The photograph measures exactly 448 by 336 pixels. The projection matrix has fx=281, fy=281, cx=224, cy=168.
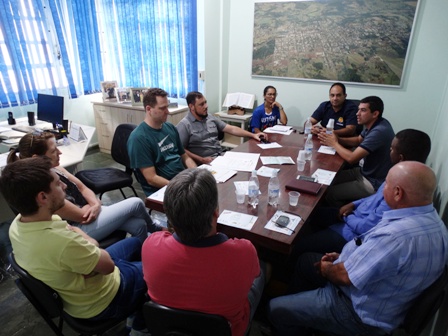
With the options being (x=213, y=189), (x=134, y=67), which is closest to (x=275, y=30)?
(x=134, y=67)

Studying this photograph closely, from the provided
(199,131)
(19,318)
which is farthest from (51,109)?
(19,318)

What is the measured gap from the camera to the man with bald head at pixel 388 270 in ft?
3.66

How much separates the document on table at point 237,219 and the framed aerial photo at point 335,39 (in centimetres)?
323

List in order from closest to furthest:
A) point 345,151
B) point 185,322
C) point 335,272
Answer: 1. point 185,322
2. point 335,272
3. point 345,151

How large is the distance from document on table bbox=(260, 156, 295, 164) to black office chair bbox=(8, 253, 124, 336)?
159 cm

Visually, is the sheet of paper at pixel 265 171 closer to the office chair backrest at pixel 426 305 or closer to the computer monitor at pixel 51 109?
the office chair backrest at pixel 426 305

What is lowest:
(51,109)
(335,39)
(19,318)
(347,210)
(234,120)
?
(19,318)

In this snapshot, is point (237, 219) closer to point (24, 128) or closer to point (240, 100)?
point (24, 128)

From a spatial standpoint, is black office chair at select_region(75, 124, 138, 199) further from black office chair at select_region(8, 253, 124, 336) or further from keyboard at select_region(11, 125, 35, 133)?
black office chair at select_region(8, 253, 124, 336)

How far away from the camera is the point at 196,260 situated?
0.98 meters

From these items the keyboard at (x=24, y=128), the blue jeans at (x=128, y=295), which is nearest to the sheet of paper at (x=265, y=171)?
the blue jeans at (x=128, y=295)

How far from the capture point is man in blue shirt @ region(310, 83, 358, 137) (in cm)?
331

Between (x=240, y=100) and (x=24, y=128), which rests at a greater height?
(x=240, y=100)

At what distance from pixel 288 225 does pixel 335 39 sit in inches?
133
